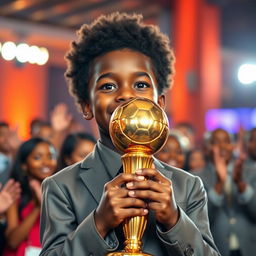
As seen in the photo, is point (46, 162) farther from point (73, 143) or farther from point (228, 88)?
point (228, 88)

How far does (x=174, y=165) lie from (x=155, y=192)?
314 cm

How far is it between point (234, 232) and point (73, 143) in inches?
50.1

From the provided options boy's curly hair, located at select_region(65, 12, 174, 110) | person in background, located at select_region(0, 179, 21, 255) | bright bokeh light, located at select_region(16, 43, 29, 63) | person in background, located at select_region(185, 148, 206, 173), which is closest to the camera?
boy's curly hair, located at select_region(65, 12, 174, 110)

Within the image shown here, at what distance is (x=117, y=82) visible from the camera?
1552 millimetres

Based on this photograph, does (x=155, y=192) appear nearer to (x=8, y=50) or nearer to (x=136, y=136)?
(x=136, y=136)

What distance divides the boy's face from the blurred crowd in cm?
187

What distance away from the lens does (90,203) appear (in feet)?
5.19

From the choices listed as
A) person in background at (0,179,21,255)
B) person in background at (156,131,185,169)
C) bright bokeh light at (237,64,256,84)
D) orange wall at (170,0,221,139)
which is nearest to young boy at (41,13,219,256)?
person in background at (0,179,21,255)

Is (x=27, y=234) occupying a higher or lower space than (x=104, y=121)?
lower

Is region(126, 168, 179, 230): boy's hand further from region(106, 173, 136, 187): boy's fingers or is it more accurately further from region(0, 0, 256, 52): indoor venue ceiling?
region(0, 0, 256, 52): indoor venue ceiling

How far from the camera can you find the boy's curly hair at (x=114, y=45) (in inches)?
66.9

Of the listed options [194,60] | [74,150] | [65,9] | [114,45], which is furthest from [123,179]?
[65,9]

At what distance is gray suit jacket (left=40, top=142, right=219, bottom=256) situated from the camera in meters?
1.42

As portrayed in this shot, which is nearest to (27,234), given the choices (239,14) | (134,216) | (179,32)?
(134,216)
